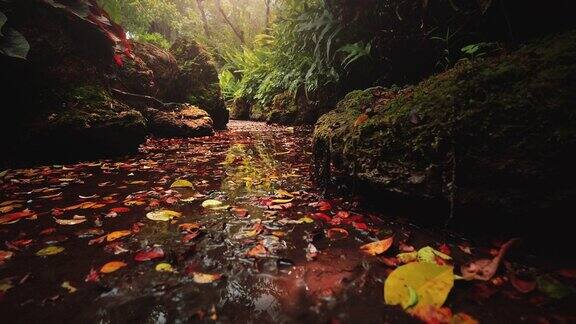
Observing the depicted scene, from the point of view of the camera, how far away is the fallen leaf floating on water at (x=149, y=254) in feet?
4.93

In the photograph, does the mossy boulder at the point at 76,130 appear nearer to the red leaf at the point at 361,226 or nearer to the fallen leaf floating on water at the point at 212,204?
the fallen leaf floating on water at the point at 212,204

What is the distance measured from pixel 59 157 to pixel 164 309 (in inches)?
127

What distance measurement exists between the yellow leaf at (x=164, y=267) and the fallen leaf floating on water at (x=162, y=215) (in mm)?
546

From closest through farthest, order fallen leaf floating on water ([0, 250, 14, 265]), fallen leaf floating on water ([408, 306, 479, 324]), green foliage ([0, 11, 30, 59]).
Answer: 1. fallen leaf floating on water ([408, 306, 479, 324])
2. fallen leaf floating on water ([0, 250, 14, 265])
3. green foliage ([0, 11, 30, 59])

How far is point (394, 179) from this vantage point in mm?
1865

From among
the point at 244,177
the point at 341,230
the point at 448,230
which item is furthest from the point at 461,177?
the point at 244,177

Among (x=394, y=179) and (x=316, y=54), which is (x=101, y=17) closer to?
(x=316, y=54)

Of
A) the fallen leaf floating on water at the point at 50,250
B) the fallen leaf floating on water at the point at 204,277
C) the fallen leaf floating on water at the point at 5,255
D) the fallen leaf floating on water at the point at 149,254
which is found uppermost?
the fallen leaf floating on water at the point at 204,277

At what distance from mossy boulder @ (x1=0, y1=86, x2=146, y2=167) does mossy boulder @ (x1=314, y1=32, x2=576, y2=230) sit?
320cm

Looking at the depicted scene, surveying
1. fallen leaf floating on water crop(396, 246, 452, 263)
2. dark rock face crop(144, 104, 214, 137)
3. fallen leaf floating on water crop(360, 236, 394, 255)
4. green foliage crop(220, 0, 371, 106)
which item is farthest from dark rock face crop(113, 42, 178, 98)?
fallen leaf floating on water crop(396, 246, 452, 263)

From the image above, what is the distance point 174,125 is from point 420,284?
5.38 meters

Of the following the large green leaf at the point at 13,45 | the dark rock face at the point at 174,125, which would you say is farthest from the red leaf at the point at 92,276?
the dark rock face at the point at 174,125

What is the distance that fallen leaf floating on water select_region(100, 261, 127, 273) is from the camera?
1407 millimetres

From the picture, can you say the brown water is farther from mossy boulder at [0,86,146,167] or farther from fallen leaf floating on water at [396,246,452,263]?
mossy boulder at [0,86,146,167]
